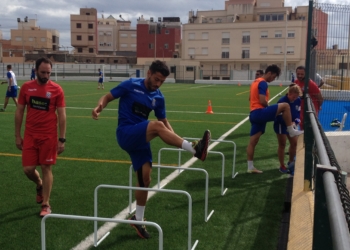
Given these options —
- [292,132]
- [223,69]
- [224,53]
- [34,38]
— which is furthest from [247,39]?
[292,132]

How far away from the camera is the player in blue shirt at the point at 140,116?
4.77m

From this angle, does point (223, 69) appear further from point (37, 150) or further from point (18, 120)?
point (37, 150)

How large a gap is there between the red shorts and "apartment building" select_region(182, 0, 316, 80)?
63960mm

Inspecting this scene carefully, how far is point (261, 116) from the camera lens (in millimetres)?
8023

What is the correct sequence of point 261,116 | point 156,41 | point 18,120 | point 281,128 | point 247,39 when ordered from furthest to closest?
1. point 156,41
2. point 247,39
3. point 281,128
4. point 261,116
5. point 18,120

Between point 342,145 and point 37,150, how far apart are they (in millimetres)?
5468

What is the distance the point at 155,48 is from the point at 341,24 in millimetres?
79596

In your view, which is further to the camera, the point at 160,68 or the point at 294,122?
the point at 294,122

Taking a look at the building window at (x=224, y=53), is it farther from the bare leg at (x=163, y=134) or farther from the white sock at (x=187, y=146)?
the white sock at (x=187, y=146)

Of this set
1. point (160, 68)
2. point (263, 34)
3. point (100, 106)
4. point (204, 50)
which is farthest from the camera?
point (204, 50)

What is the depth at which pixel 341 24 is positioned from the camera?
8.09 metres

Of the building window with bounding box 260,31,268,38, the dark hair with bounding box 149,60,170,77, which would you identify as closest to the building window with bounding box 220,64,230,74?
the building window with bounding box 260,31,268,38

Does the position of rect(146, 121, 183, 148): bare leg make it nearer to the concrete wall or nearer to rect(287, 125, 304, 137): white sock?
rect(287, 125, 304, 137): white sock

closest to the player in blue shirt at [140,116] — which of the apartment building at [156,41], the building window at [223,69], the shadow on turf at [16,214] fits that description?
the shadow on turf at [16,214]
